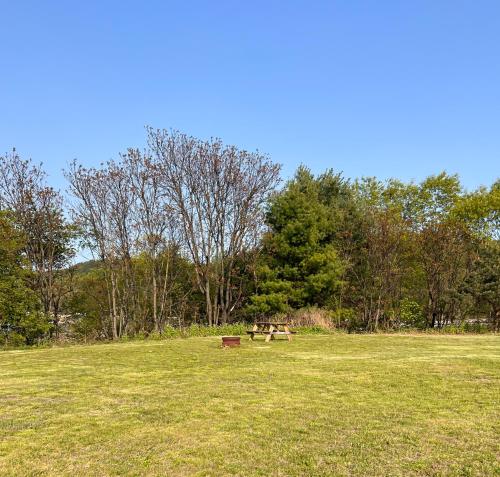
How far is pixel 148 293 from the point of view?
22516 millimetres

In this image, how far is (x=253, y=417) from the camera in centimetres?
528

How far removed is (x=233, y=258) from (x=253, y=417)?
17.2 metres

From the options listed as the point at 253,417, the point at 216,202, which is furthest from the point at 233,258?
the point at 253,417

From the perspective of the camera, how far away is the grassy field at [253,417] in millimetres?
3889

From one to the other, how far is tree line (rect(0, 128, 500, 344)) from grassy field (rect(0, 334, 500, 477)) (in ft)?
36.1

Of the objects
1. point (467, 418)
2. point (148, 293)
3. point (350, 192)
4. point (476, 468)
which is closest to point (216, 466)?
point (476, 468)

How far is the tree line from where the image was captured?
1992 centimetres

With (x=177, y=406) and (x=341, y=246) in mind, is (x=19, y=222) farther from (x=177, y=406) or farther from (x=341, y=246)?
(x=177, y=406)

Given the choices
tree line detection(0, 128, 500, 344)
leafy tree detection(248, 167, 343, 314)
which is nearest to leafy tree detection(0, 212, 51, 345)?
tree line detection(0, 128, 500, 344)

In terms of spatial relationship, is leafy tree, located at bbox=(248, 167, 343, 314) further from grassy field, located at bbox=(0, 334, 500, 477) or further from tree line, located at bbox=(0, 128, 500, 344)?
grassy field, located at bbox=(0, 334, 500, 477)

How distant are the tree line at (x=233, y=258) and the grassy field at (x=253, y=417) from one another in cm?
1101

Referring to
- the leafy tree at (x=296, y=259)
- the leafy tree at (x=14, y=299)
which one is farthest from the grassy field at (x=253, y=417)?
the leafy tree at (x=296, y=259)

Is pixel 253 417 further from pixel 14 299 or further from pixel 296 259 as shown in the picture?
pixel 296 259

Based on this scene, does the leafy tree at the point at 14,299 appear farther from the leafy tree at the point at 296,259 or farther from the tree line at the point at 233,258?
the leafy tree at the point at 296,259
